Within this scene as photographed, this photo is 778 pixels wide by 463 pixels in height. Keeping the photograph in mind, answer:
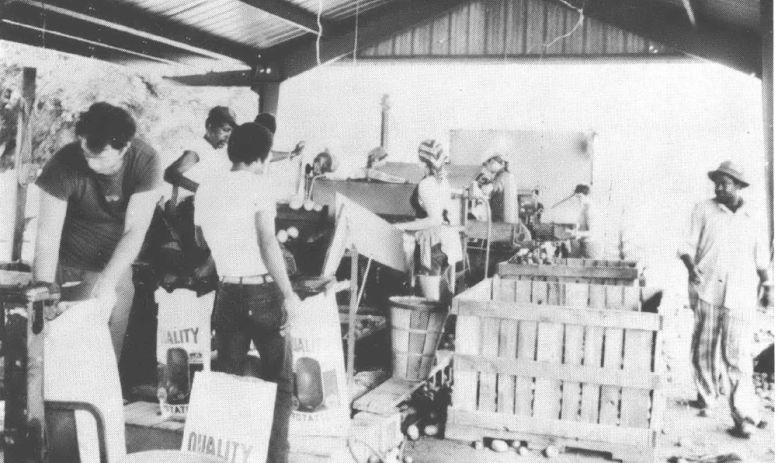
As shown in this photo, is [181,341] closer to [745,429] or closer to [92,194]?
[92,194]

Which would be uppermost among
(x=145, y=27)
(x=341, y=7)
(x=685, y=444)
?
(x=341, y=7)

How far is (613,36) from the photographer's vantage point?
8633mm

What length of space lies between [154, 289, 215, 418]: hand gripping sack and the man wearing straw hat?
387 centimetres

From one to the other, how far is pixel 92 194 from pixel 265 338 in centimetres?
131

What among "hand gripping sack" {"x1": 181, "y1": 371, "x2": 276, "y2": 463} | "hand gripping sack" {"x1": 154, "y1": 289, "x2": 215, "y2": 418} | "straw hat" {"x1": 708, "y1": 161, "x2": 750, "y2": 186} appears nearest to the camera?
"hand gripping sack" {"x1": 181, "y1": 371, "x2": 276, "y2": 463}

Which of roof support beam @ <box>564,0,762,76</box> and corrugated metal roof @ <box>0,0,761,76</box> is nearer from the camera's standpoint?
corrugated metal roof @ <box>0,0,761,76</box>

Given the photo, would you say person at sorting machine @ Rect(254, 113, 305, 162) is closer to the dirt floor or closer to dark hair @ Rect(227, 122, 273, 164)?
dark hair @ Rect(227, 122, 273, 164)

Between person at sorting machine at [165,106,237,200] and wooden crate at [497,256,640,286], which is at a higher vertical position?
person at sorting machine at [165,106,237,200]

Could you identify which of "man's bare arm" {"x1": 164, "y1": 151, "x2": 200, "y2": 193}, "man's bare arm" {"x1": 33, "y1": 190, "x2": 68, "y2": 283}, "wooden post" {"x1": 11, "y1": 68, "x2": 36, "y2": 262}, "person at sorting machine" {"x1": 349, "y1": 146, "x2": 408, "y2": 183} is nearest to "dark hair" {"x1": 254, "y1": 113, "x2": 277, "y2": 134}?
"man's bare arm" {"x1": 164, "y1": 151, "x2": 200, "y2": 193}

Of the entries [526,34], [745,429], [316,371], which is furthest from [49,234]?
[526,34]

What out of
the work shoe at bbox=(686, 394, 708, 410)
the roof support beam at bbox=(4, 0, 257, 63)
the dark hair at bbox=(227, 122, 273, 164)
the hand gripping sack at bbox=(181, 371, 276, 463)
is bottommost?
the work shoe at bbox=(686, 394, 708, 410)

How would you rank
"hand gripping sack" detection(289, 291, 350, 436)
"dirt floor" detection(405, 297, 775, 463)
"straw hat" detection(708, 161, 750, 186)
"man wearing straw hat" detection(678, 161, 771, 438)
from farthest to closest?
"man wearing straw hat" detection(678, 161, 771, 438) → "straw hat" detection(708, 161, 750, 186) → "dirt floor" detection(405, 297, 775, 463) → "hand gripping sack" detection(289, 291, 350, 436)

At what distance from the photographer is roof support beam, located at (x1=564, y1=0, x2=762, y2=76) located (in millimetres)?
6496

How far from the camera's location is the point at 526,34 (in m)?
9.25
